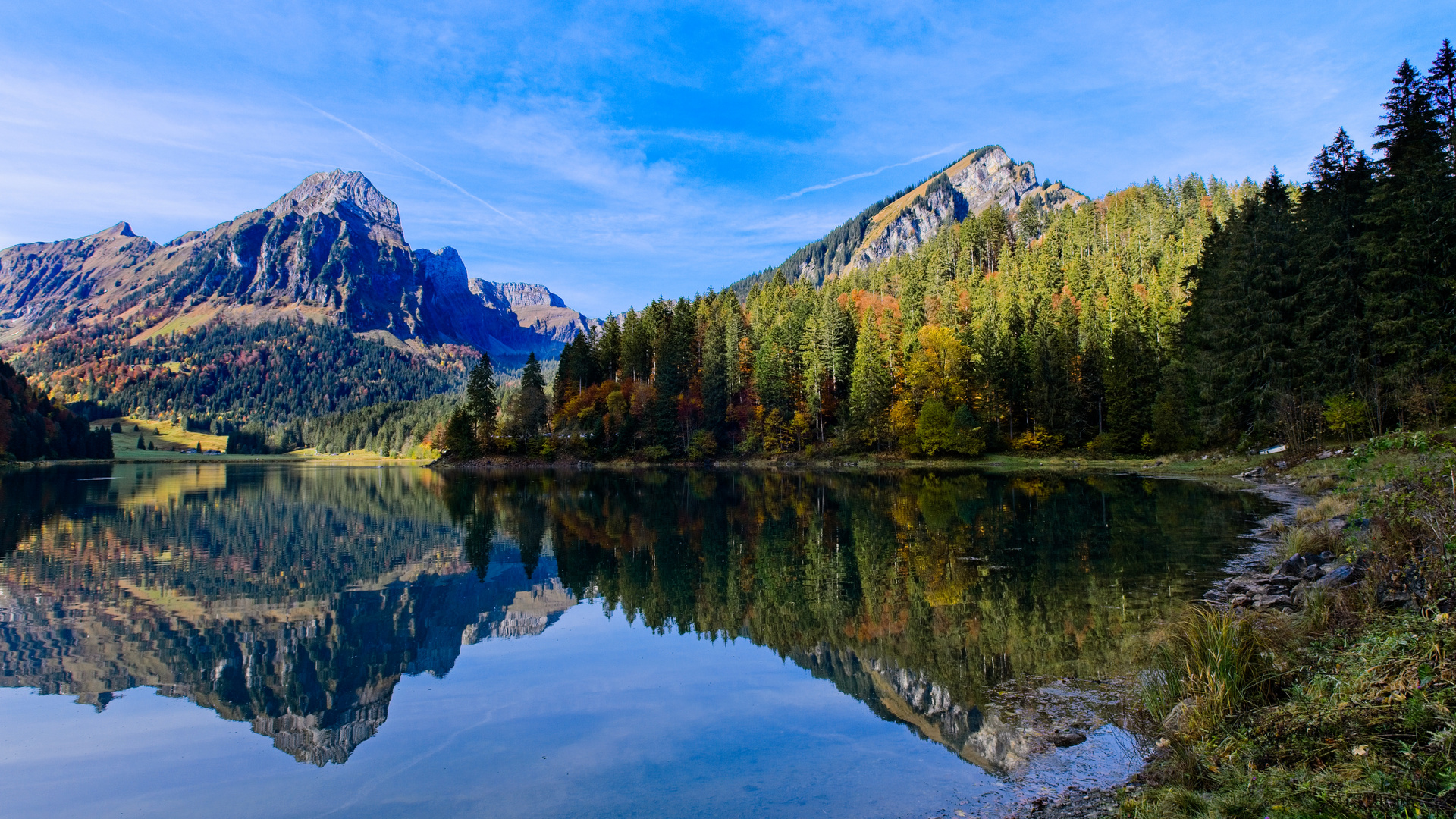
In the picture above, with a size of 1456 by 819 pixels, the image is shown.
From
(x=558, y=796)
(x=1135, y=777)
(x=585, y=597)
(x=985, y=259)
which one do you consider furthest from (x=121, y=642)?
(x=985, y=259)

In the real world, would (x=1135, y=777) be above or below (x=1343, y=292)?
below

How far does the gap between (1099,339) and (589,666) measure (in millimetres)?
77501

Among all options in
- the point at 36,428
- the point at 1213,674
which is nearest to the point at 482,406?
the point at 36,428

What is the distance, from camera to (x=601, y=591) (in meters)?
20.5

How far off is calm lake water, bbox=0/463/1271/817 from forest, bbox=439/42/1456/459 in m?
14.4

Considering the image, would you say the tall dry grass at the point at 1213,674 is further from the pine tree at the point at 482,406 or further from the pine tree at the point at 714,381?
the pine tree at the point at 482,406

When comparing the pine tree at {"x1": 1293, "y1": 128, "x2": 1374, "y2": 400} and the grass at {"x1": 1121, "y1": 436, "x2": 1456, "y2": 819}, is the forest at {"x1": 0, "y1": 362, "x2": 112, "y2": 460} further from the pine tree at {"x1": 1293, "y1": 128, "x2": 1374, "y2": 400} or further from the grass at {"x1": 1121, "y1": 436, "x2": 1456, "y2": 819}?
the pine tree at {"x1": 1293, "y1": 128, "x2": 1374, "y2": 400}

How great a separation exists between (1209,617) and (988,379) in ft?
235

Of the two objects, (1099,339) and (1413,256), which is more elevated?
(1099,339)

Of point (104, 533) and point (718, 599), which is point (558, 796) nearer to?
point (718, 599)

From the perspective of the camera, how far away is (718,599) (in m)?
18.3

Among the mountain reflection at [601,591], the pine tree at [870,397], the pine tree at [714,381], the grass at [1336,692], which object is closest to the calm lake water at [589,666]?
the mountain reflection at [601,591]

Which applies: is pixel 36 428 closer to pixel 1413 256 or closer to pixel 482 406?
pixel 482 406

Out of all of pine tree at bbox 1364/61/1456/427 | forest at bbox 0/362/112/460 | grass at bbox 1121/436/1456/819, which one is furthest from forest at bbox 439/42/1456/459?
forest at bbox 0/362/112/460
